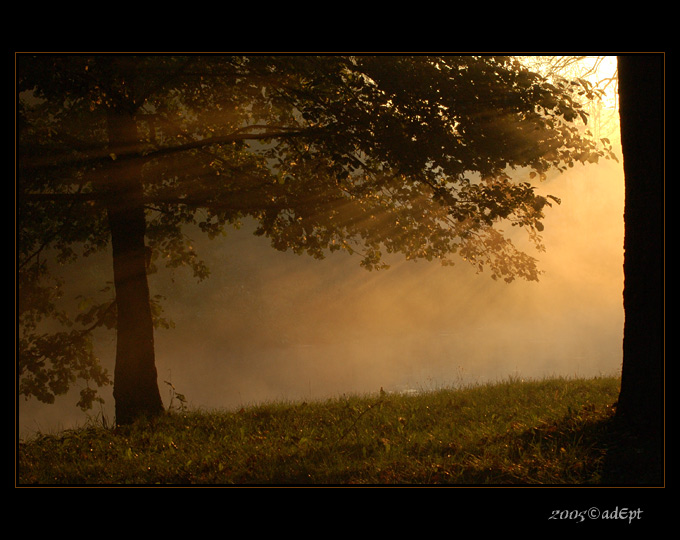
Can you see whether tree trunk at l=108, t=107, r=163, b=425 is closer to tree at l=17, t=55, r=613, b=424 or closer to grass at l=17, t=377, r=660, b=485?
tree at l=17, t=55, r=613, b=424

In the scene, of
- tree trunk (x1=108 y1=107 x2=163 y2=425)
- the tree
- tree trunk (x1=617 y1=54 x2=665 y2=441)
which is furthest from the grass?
the tree

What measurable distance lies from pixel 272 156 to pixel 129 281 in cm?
364

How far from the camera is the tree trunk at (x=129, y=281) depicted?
1015 cm

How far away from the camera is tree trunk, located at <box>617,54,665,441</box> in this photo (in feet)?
20.2

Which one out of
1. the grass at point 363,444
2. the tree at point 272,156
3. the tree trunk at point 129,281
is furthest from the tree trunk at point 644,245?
the tree trunk at point 129,281

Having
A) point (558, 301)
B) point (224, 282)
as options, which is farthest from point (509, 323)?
point (224, 282)

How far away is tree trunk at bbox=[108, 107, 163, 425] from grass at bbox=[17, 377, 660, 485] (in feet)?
2.59

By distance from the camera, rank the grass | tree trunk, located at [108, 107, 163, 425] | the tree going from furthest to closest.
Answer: tree trunk, located at [108, 107, 163, 425]
the tree
the grass

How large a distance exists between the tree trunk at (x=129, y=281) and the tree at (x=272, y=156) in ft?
0.08

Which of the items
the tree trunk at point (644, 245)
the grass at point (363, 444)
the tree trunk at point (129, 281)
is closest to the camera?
the grass at point (363, 444)

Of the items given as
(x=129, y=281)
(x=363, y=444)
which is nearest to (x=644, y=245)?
(x=363, y=444)

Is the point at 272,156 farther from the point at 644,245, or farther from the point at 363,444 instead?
the point at 644,245

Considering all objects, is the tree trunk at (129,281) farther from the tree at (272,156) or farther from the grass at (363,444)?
the grass at (363,444)

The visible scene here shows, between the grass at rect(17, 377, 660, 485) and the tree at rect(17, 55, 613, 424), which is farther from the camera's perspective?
the tree at rect(17, 55, 613, 424)
